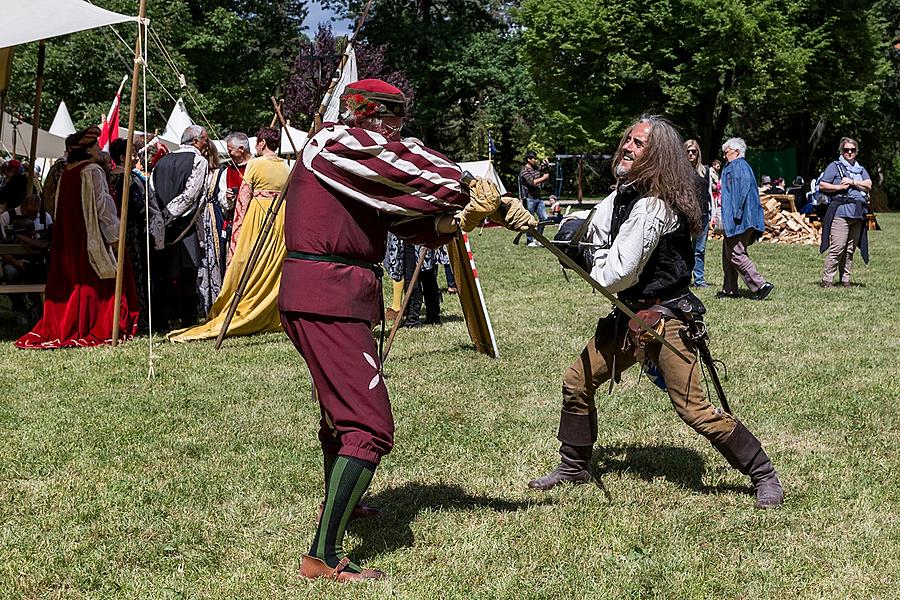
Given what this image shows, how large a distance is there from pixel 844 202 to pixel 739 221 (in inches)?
57.5

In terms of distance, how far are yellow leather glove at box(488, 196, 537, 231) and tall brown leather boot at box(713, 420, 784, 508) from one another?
56.3 inches

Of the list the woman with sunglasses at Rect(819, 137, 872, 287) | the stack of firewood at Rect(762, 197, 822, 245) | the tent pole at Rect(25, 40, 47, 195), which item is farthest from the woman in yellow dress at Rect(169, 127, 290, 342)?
the stack of firewood at Rect(762, 197, 822, 245)

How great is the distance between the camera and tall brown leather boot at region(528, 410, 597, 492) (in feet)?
14.3

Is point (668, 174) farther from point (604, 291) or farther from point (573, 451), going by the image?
point (573, 451)

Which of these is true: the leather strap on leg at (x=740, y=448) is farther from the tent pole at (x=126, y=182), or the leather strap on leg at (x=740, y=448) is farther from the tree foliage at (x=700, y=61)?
the tree foliage at (x=700, y=61)

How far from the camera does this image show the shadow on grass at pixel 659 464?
4.48 m

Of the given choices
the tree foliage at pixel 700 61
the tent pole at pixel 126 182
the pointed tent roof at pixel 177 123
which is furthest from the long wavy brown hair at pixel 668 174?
the tree foliage at pixel 700 61

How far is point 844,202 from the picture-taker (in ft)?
35.9

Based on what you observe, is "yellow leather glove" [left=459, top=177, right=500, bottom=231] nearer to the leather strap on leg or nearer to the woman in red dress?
the leather strap on leg

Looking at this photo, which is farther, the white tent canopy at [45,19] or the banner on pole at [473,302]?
the white tent canopy at [45,19]

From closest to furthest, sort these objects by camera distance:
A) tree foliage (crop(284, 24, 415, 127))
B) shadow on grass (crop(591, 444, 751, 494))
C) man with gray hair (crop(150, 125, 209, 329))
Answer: shadow on grass (crop(591, 444, 751, 494))
man with gray hair (crop(150, 125, 209, 329))
tree foliage (crop(284, 24, 415, 127))

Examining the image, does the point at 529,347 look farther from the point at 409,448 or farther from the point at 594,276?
the point at 594,276

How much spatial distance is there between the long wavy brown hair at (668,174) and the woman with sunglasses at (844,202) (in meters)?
7.71

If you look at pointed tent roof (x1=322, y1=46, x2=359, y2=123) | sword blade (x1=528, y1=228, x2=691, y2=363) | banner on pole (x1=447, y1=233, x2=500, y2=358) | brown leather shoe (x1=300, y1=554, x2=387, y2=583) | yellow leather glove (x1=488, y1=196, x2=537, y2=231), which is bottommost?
brown leather shoe (x1=300, y1=554, x2=387, y2=583)
